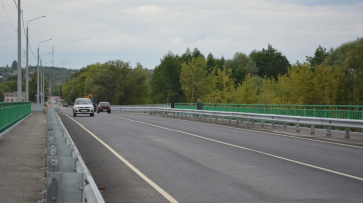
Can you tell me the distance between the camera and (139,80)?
130 meters

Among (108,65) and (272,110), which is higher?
(108,65)

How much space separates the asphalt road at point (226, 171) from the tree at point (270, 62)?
4270 inches

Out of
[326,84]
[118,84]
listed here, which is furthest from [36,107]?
[118,84]

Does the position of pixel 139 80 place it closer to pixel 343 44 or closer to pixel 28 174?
pixel 343 44

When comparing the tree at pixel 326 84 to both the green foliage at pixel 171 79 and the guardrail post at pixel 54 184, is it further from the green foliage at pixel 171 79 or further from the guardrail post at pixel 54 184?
the guardrail post at pixel 54 184

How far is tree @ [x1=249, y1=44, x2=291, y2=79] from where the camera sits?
120 metres

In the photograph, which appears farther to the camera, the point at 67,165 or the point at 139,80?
the point at 139,80

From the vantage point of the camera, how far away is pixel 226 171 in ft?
29.8

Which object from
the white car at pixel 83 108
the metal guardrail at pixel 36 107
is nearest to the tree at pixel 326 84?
the metal guardrail at pixel 36 107

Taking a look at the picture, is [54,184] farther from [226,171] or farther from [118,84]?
[118,84]

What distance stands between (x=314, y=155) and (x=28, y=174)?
7.42m

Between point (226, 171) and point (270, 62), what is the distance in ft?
381

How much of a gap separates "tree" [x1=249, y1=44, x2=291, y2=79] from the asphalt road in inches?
4270

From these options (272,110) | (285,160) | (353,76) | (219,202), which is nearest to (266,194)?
(219,202)
